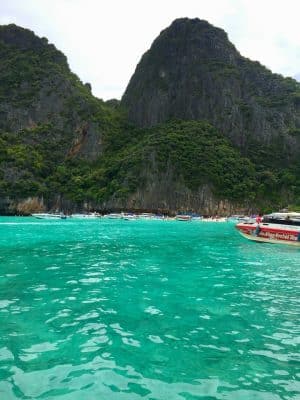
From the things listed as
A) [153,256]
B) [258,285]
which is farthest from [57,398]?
[153,256]

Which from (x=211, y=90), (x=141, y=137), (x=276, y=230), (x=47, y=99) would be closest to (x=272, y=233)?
(x=276, y=230)

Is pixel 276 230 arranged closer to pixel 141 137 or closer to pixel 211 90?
pixel 141 137

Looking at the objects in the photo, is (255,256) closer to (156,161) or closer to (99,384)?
(99,384)

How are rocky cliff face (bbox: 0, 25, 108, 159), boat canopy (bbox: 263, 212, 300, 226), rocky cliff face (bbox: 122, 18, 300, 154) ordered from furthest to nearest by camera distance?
rocky cliff face (bbox: 0, 25, 108, 159), rocky cliff face (bbox: 122, 18, 300, 154), boat canopy (bbox: 263, 212, 300, 226)

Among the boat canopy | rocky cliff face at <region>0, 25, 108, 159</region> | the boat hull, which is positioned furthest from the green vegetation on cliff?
the boat hull

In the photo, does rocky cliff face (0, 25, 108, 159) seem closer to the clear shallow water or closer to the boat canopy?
the boat canopy

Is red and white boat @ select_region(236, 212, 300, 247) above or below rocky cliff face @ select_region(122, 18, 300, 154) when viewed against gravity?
below

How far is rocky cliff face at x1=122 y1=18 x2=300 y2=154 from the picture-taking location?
505ft

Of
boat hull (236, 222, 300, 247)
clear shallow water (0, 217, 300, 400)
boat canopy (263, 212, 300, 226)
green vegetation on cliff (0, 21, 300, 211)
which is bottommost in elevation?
clear shallow water (0, 217, 300, 400)

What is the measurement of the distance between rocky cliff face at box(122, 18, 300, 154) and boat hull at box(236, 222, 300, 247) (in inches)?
4547

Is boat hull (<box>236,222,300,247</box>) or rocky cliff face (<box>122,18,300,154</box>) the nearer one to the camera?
boat hull (<box>236,222,300,247</box>)

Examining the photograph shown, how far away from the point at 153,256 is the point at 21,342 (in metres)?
17.6

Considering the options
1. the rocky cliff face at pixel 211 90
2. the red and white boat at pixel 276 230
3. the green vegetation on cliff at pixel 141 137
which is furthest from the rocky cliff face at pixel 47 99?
the red and white boat at pixel 276 230

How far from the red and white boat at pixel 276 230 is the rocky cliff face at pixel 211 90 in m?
115
